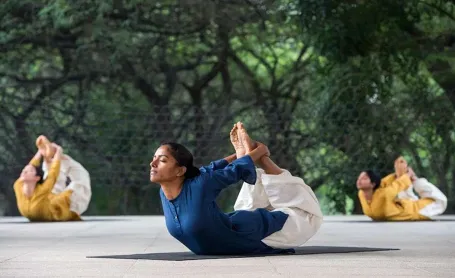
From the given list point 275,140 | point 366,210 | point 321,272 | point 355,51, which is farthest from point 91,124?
point 321,272

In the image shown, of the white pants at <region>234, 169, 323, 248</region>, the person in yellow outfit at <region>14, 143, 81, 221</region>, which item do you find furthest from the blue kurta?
the person in yellow outfit at <region>14, 143, 81, 221</region>

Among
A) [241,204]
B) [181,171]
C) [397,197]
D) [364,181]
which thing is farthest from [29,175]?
[181,171]

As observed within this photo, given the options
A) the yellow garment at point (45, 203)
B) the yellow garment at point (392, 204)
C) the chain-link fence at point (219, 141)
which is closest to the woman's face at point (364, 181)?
the yellow garment at point (392, 204)

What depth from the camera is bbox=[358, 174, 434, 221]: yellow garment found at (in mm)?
13516

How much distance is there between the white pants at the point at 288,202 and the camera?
7.34 m

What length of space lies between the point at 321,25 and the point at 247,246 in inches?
400

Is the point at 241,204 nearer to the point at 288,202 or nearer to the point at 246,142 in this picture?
the point at 288,202

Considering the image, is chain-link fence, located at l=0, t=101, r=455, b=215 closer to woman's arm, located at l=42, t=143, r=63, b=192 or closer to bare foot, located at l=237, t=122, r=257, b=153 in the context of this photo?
woman's arm, located at l=42, t=143, r=63, b=192

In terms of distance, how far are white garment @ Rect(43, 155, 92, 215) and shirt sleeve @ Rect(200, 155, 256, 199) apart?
24.2 feet

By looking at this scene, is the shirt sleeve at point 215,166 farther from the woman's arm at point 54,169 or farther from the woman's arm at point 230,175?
Answer: the woman's arm at point 54,169

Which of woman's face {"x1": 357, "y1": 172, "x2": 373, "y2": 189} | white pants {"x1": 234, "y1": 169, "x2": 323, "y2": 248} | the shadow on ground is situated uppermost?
white pants {"x1": 234, "y1": 169, "x2": 323, "y2": 248}

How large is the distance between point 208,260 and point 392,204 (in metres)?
7.34

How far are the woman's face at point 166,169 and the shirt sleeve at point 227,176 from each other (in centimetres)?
14

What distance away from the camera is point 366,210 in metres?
13.8
